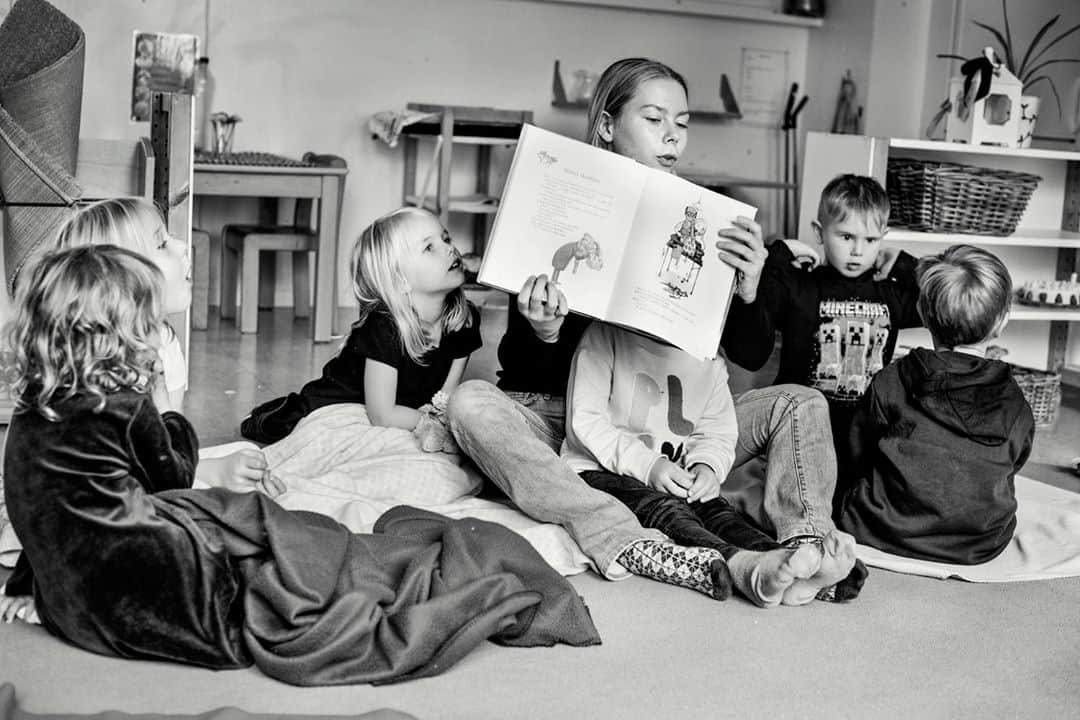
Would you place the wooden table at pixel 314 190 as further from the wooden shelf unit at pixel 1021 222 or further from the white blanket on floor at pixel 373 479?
the white blanket on floor at pixel 373 479

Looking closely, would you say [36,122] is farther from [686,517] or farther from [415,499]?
[686,517]

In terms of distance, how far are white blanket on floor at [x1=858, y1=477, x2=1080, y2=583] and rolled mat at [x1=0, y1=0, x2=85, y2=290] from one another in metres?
1.91

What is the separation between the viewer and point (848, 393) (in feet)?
8.66

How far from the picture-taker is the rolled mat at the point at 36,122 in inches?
110

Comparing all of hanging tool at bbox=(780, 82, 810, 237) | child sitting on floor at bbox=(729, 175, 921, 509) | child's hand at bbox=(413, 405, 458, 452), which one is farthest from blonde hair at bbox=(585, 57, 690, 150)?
hanging tool at bbox=(780, 82, 810, 237)

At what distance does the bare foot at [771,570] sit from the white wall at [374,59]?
3380 mm

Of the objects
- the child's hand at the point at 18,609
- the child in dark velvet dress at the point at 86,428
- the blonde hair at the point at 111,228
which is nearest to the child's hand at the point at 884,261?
the blonde hair at the point at 111,228

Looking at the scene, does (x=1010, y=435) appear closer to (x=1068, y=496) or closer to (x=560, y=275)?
(x=1068, y=496)

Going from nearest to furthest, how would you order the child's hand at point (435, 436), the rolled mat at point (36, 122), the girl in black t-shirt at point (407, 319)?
the child's hand at point (435, 436) → the girl in black t-shirt at point (407, 319) → the rolled mat at point (36, 122)

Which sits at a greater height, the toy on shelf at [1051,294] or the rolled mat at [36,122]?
the rolled mat at [36,122]

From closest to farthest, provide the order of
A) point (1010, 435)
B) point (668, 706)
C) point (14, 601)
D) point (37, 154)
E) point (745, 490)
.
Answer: point (668, 706) → point (14, 601) → point (1010, 435) → point (745, 490) → point (37, 154)

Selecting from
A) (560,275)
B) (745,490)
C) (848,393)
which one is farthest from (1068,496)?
(560,275)

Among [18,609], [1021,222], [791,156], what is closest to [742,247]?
[18,609]

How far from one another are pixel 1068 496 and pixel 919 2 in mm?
2604
